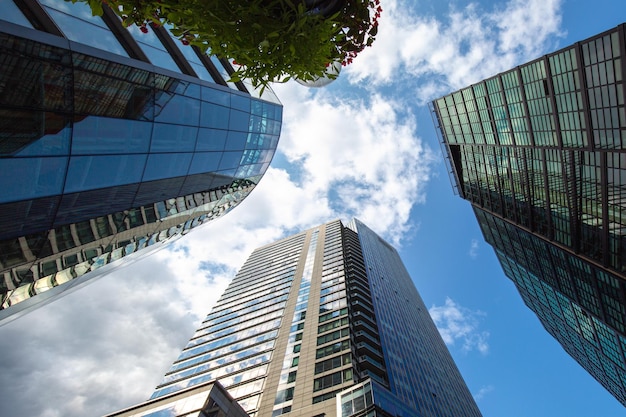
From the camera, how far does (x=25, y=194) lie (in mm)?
9258

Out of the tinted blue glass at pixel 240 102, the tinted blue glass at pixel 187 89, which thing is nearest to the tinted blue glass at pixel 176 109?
the tinted blue glass at pixel 187 89

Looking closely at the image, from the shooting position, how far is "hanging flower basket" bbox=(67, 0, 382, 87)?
11.1ft

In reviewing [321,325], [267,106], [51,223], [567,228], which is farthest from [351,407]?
[567,228]

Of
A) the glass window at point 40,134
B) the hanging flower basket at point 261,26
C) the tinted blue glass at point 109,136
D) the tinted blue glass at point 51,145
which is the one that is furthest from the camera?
the tinted blue glass at point 109,136

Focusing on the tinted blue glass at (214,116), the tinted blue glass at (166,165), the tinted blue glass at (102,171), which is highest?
the tinted blue glass at (214,116)

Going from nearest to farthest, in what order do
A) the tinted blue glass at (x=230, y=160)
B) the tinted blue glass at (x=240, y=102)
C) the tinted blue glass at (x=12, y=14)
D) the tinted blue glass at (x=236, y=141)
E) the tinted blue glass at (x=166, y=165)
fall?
the tinted blue glass at (x=12, y=14), the tinted blue glass at (x=166, y=165), the tinted blue glass at (x=240, y=102), the tinted blue glass at (x=236, y=141), the tinted blue glass at (x=230, y=160)

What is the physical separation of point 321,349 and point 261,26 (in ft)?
159

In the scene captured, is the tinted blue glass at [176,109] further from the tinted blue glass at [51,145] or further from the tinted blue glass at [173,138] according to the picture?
the tinted blue glass at [51,145]

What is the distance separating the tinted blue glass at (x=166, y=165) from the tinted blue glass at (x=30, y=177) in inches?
148

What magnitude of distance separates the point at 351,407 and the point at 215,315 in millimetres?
49295

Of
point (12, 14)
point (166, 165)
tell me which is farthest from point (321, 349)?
point (12, 14)

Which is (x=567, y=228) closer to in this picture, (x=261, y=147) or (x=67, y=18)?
(x=261, y=147)

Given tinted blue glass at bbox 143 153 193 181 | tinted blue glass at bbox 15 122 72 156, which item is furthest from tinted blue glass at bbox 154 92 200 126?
tinted blue glass at bbox 15 122 72 156

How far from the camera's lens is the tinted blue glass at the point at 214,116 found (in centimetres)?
1565
